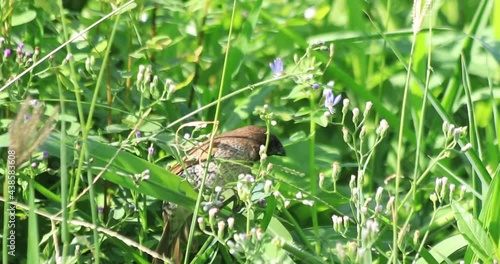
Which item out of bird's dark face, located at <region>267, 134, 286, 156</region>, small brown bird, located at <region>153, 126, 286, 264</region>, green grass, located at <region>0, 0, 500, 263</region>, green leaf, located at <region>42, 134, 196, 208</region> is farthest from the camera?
bird's dark face, located at <region>267, 134, 286, 156</region>

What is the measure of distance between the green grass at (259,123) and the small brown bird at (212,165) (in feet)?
0.24

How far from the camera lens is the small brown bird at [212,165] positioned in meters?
3.46

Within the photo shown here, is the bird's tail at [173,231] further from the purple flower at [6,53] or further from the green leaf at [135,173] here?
the purple flower at [6,53]

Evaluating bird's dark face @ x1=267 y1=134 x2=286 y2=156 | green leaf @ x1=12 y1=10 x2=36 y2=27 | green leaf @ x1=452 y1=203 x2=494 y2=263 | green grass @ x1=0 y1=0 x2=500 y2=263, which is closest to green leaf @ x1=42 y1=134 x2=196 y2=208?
green grass @ x1=0 y1=0 x2=500 y2=263

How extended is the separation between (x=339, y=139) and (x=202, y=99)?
72 centimetres

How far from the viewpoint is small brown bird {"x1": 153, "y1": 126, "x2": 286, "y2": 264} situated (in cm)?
346

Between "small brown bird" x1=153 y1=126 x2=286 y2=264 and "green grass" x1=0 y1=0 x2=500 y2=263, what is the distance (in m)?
0.07

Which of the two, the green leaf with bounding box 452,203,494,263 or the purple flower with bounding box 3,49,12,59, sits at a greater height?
the purple flower with bounding box 3,49,12,59

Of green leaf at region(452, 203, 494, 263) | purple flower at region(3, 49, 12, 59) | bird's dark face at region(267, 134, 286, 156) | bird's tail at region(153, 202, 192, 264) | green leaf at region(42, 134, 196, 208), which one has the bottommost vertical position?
bird's tail at region(153, 202, 192, 264)

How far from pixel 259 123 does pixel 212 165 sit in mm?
729

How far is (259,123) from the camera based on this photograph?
434 centimetres

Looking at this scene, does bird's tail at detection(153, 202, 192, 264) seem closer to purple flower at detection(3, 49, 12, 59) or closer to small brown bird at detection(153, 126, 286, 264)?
small brown bird at detection(153, 126, 286, 264)

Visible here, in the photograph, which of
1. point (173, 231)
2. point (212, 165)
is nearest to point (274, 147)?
point (212, 165)

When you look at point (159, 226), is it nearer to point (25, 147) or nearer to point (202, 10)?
point (202, 10)
